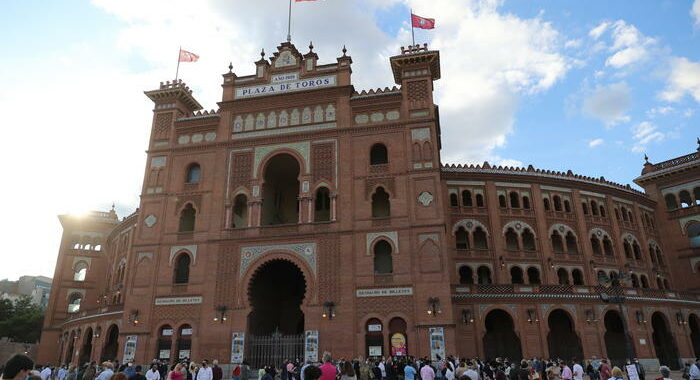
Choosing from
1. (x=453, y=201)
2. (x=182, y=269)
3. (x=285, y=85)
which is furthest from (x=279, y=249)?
(x=453, y=201)

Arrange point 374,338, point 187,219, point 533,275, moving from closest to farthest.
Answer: point 374,338 < point 187,219 < point 533,275

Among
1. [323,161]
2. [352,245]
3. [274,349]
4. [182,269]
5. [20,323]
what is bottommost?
[274,349]

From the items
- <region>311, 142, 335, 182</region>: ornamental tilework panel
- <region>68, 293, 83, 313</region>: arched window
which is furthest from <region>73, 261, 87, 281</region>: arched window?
<region>311, 142, 335, 182</region>: ornamental tilework panel

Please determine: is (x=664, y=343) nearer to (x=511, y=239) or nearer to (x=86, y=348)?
(x=511, y=239)

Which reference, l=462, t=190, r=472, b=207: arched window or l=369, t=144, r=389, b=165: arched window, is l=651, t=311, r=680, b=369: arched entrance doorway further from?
l=369, t=144, r=389, b=165: arched window

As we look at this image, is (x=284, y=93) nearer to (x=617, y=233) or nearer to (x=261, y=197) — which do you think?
(x=261, y=197)

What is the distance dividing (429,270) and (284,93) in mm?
16009

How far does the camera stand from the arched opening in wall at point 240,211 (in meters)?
33.6

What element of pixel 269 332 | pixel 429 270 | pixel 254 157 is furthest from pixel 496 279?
pixel 254 157

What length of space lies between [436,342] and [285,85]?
2023 cm

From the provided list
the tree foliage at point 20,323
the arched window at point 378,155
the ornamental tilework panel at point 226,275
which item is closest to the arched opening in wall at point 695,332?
the arched window at point 378,155

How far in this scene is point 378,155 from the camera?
33.2m

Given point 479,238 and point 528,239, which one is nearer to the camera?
point 479,238

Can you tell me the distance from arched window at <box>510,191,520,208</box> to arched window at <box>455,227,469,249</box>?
4.89 m
